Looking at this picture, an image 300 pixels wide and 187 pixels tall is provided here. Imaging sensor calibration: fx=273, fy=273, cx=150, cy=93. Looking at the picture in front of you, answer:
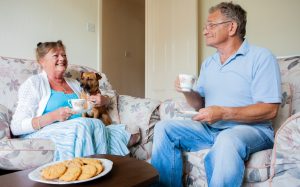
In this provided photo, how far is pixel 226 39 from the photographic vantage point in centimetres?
149

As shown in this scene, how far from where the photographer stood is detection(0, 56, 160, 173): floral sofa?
138cm

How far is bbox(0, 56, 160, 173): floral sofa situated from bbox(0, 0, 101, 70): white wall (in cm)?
97

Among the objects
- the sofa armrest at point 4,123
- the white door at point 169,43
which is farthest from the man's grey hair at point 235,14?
the white door at point 169,43

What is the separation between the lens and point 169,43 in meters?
3.65

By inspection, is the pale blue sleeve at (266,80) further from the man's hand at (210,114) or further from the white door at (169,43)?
the white door at (169,43)

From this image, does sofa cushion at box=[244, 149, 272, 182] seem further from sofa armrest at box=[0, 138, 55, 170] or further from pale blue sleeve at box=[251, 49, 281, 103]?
sofa armrest at box=[0, 138, 55, 170]

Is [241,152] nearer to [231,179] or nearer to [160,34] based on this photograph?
[231,179]

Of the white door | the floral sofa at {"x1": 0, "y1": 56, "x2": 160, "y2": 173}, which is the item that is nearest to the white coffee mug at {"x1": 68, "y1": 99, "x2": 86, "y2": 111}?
the floral sofa at {"x1": 0, "y1": 56, "x2": 160, "y2": 173}

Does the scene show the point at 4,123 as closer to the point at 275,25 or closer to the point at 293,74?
the point at 293,74

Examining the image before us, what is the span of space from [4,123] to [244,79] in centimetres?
132

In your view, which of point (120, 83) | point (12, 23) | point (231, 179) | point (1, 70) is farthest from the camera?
point (120, 83)

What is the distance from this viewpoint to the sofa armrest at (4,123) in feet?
4.87

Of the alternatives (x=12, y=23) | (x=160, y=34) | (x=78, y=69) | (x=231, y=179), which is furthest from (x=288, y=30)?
(x=12, y=23)

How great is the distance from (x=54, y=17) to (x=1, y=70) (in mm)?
1481
